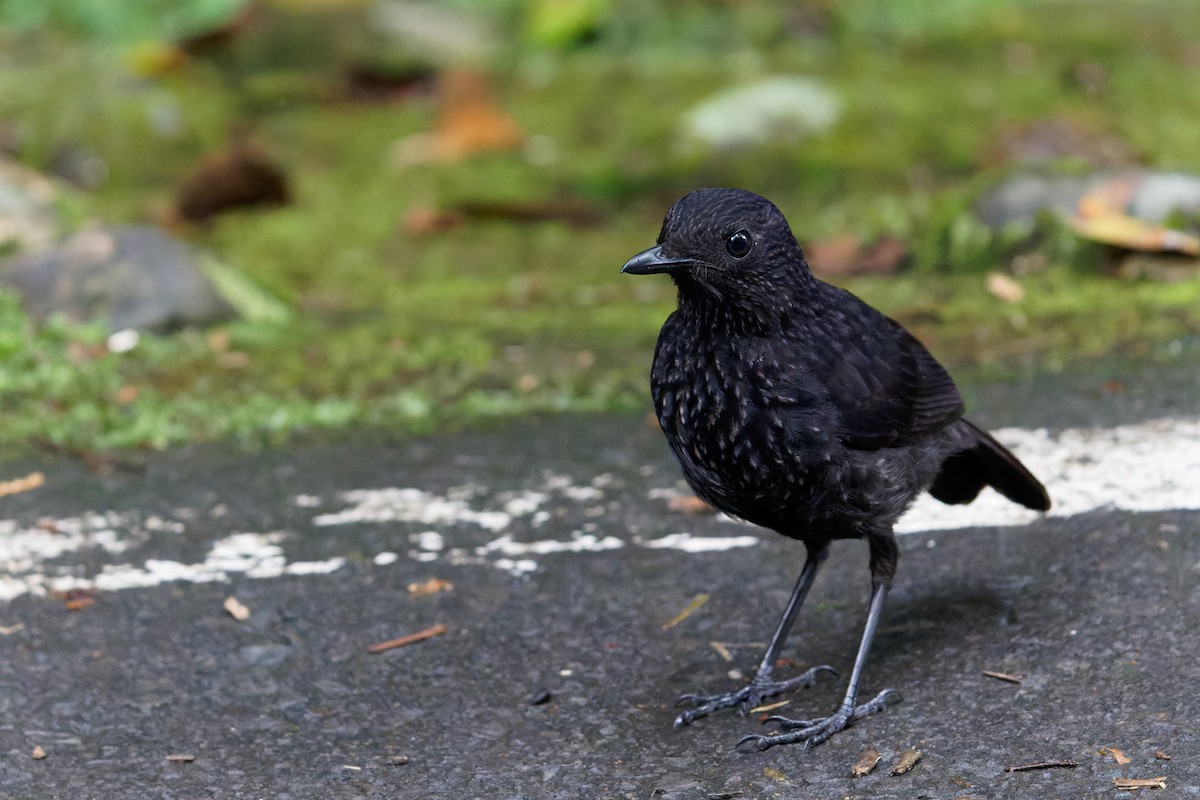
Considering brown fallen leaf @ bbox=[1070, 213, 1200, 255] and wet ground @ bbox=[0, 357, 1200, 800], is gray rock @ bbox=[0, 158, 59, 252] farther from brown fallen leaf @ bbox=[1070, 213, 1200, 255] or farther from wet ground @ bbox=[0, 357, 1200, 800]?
brown fallen leaf @ bbox=[1070, 213, 1200, 255]

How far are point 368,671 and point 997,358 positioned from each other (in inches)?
114

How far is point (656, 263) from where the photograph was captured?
3.35 m

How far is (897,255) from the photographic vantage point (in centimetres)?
667

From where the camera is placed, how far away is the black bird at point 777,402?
334 centimetres

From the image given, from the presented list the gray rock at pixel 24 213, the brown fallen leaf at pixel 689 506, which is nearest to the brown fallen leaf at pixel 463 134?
the gray rock at pixel 24 213

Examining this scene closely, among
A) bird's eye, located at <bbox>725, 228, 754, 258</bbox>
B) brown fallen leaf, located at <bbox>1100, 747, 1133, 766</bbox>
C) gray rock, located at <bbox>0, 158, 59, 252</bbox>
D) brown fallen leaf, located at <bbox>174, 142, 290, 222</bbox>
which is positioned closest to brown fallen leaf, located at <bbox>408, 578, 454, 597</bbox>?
bird's eye, located at <bbox>725, 228, 754, 258</bbox>

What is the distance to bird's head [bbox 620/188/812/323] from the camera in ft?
11.1

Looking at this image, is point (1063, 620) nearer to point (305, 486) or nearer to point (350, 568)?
point (350, 568)

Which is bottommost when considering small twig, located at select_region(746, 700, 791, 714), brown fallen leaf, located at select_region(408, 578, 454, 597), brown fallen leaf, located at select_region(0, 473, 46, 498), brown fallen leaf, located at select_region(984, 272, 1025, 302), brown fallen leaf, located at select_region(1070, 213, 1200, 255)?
small twig, located at select_region(746, 700, 791, 714)

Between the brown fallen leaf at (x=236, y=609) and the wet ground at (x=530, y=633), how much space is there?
29 millimetres

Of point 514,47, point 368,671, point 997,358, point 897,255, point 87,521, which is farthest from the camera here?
point 514,47

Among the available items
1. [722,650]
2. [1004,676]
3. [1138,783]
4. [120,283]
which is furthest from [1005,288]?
[120,283]

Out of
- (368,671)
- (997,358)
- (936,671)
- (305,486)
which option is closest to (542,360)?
(305,486)

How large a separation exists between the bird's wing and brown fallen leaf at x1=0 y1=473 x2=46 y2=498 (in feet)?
9.04
